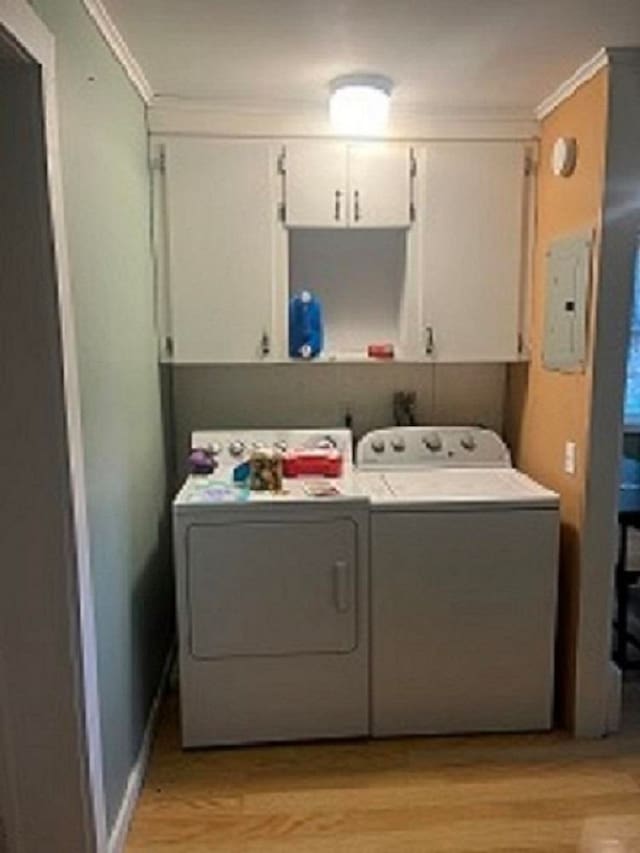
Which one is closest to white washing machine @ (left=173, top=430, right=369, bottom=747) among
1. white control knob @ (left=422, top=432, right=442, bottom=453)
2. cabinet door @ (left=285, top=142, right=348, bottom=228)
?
white control knob @ (left=422, top=432, right=442, bottom=453)

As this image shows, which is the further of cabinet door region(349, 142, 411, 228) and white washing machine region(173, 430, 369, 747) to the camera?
cabinet door region(349, 142, 411, 228)

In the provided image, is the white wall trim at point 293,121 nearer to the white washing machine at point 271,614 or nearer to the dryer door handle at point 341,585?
the white washing machine at point 271,614

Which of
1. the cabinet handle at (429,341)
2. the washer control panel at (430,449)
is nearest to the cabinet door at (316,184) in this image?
the cabinet handle at (429,341)

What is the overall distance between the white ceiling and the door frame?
0.52 m

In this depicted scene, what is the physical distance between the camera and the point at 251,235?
2691mm

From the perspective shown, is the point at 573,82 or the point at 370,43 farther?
the point at 573,82

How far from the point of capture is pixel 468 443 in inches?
117

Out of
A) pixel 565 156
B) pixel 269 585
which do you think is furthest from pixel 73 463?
pixel 565 156

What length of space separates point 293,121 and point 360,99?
1.27 feet

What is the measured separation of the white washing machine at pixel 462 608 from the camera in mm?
2367

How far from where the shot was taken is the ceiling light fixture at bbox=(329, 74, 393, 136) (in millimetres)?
2311

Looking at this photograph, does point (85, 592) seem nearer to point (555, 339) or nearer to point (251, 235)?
point (251, 235)

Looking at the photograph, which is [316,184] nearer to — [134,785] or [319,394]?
[319,394]

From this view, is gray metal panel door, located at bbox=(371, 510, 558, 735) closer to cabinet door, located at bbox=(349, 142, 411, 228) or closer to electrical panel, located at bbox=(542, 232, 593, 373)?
electrical panel, located at bbox=(542, 232, 593, 373)
